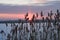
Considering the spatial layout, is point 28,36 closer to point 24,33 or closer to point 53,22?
point 24,33

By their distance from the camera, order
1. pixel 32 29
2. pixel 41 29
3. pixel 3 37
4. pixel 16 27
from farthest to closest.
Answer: pixel 3 37 < pixel 41 29 < pixel 32 29 < pixel 16 27

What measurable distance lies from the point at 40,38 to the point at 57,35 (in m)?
0.49

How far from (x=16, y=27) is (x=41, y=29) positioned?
46.1 inches

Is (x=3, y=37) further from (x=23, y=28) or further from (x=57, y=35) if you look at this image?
(x=57, y=35)

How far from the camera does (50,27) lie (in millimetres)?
7445

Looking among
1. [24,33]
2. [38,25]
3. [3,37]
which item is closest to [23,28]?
[24,33]

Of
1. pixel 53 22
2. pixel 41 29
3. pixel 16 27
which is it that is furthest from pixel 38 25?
pixel 16 27

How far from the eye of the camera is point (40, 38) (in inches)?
297

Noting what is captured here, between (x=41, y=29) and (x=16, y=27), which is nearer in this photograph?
(x=16, y=27)

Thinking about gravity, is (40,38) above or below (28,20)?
below

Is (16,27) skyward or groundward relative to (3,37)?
skyward

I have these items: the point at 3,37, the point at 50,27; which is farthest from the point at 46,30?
the point at 3,37

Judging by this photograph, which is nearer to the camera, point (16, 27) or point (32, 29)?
point (16, 27)

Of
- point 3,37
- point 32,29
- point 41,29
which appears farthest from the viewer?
point 3,37
